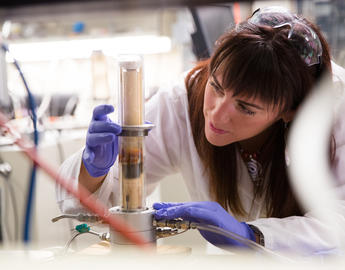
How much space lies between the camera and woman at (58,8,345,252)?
1017 mm

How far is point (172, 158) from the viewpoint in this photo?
151 cm

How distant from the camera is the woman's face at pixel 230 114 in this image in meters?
1.10

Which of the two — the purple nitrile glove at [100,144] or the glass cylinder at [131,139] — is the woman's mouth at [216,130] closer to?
the purple nitrile glove at [100,144]

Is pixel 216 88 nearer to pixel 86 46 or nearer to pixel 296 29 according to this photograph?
pixel 296 29

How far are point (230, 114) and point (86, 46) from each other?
7.71 ft

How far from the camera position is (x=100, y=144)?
38.6 inches

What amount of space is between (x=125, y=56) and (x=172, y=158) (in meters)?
0.76

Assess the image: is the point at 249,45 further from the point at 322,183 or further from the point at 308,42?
the point at 322,183

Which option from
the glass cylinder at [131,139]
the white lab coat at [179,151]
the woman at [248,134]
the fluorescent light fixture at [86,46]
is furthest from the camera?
the fluorescent light fixture at [86,46]

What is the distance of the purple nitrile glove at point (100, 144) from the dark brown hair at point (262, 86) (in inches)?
12.6

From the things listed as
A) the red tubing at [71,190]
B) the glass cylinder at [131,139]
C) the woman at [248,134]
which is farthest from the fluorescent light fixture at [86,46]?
the red tubing at [71,190]

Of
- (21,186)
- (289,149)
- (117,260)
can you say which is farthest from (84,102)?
(117,260)

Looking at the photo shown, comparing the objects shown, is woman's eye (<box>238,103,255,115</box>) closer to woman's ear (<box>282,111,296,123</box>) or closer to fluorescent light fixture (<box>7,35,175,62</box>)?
woman's ear (<box>282,111,296,123</box>)

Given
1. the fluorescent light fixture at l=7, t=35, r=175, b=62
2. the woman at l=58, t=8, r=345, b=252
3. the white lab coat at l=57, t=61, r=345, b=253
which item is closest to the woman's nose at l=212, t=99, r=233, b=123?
the woman at l=58, t=8, r=345, b=252
